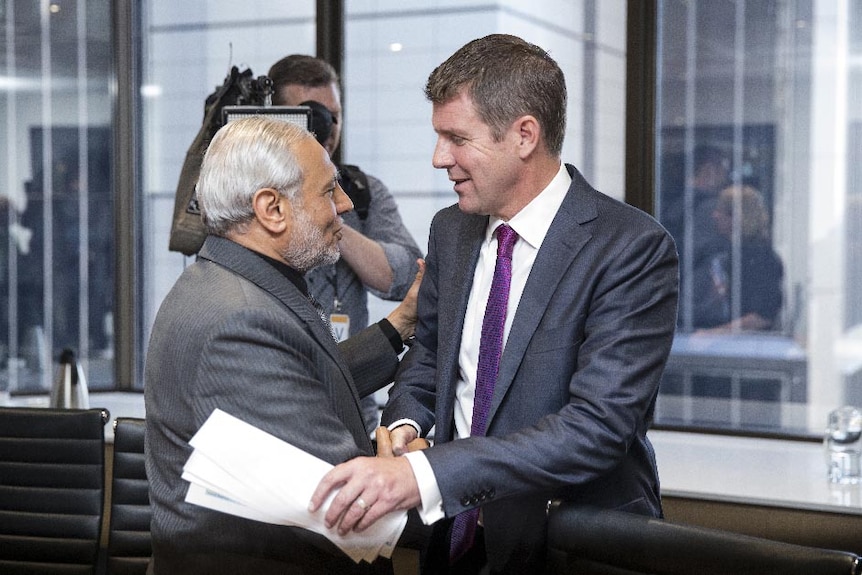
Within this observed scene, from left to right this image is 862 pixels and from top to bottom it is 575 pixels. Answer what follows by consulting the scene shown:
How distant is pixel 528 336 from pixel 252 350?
504mm

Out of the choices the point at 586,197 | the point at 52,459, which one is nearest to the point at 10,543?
the point at 52,459

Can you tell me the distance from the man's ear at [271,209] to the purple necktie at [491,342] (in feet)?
1.37

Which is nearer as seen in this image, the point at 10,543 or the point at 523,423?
the point at 523,423

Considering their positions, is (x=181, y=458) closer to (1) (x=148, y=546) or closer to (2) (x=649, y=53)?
(1) (x=148, y=546)

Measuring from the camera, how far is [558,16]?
3.93 metres

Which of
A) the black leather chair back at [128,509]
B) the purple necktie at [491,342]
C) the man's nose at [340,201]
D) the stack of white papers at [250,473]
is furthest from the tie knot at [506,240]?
the black leather chair back at [128,509]

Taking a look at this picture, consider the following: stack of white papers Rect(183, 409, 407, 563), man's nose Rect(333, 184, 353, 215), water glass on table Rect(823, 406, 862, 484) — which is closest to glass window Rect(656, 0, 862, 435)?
water glass on table Rect(823, 406, 862, 484)

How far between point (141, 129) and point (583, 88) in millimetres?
1902

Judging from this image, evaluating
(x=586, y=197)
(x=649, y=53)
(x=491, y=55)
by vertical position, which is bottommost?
(x=586, y=197)

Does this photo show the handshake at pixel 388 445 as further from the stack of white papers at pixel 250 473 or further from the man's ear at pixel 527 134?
the man's ear at pixel 527 134

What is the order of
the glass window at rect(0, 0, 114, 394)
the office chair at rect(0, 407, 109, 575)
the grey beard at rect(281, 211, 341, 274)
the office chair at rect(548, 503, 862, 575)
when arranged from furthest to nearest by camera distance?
the glass window at rect(0, 0, 114, 394) → the office chair at rect(0, 407, 109, 575) → the grey beard at rect(281, 211, 341, 274) → the office chair at rect(548, 503, 862, 575)

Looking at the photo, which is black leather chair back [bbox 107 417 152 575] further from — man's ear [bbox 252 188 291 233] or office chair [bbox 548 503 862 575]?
office chair [bbox 548 503 862 575]

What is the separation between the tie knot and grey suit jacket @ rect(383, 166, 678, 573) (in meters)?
0.07

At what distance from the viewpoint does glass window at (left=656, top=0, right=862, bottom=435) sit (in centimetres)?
362
